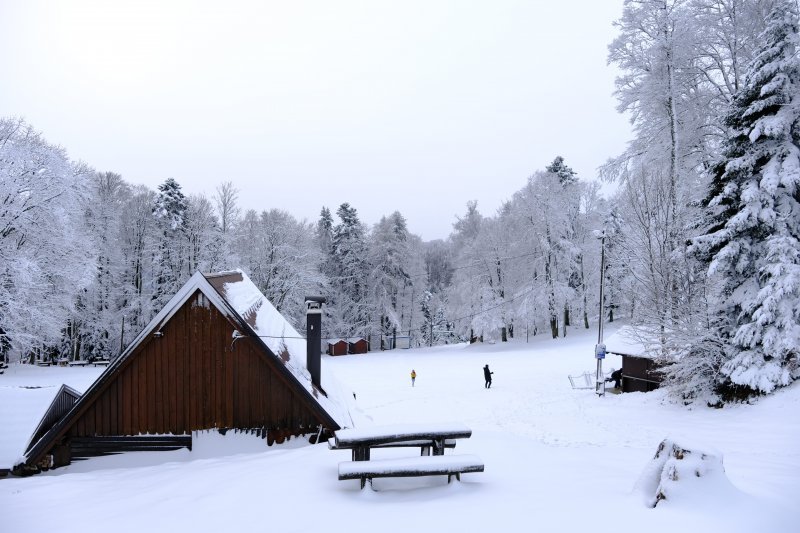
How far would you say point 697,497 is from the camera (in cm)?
459

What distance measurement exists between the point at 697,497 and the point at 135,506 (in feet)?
22.7

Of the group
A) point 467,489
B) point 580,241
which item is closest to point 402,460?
point 467,489

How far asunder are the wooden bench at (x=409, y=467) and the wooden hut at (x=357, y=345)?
131 feet

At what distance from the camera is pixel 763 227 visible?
1287 cm

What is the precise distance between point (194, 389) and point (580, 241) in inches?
1607

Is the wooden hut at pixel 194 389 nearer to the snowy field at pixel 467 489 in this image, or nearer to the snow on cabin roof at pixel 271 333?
the snow on cabin roof at pixel 271 333

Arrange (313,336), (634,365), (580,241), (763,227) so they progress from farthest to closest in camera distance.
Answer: (580,241) → (634,365) → (763,227) → (313,336)

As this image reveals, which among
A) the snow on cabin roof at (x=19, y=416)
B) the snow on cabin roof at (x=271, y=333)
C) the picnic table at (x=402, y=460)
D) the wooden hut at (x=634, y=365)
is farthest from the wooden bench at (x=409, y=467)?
the wooden hut at (x=634, y=365)

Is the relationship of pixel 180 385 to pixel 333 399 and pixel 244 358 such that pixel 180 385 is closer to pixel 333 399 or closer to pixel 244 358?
pixel 244 358

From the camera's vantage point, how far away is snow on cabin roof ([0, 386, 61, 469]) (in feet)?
30.7

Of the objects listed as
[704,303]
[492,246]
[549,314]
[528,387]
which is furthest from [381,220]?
[704,303]

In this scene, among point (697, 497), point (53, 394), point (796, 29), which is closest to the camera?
point (697, 497)

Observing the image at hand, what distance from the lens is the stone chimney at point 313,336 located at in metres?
11.0

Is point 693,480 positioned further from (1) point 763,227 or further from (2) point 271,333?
(1) point 763,227
